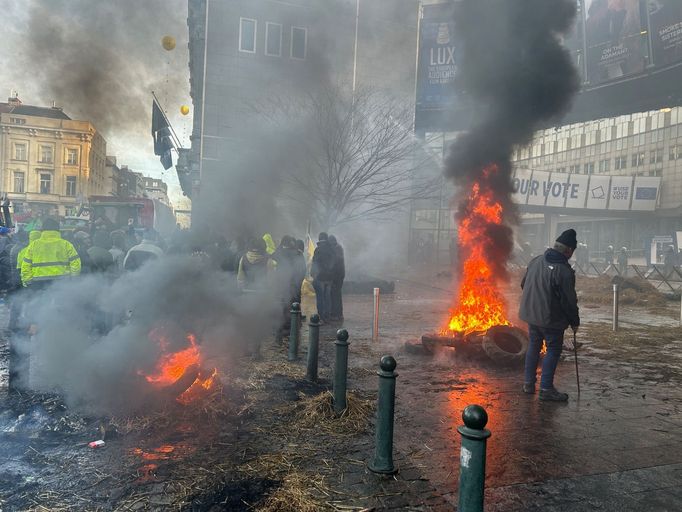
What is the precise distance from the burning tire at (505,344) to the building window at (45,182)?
52.5m

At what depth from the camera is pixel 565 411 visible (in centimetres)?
476

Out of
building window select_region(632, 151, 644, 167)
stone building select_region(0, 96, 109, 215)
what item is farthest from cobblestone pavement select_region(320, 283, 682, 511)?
stone building select_region(0, 96, 109, 215)

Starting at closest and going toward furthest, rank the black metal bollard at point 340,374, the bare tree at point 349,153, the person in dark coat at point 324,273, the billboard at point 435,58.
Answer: the black metal bollard at point 340,374
the person in dark coat at point 324,273
the bare tree at point 349,153
the billboard at point 435,58

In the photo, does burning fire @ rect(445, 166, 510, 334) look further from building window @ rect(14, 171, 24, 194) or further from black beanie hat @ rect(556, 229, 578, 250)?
building window @ rect(14, 171, 24, 194)

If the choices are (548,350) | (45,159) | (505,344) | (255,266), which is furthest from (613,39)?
(45,159)

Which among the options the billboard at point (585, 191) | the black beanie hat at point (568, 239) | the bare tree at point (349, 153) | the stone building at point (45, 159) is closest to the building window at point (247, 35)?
the bare tree at point (349, 153)

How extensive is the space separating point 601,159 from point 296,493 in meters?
49.6

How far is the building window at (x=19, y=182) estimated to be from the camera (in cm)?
4594

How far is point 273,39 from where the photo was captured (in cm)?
2380

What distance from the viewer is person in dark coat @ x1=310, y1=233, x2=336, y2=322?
381 inches

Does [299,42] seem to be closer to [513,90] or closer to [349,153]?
[349,153]

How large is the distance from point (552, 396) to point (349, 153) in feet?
40.8

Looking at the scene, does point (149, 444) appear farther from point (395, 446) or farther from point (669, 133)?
point (669, 133)

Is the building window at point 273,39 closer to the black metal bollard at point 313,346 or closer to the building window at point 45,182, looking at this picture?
the black metal bollard at point 313,346
